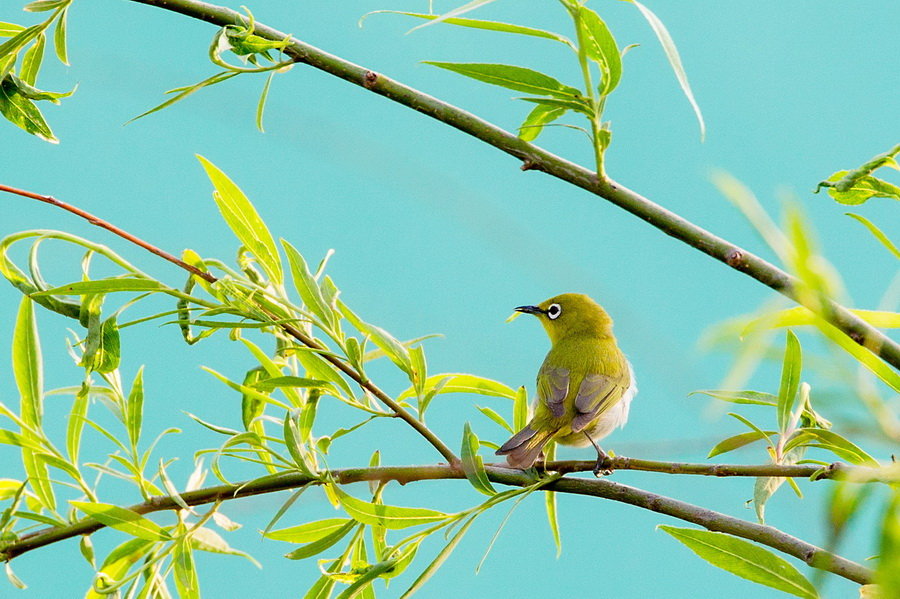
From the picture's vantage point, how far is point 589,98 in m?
0.55

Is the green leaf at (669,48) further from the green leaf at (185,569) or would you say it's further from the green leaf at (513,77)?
the green leaf at (185,569)

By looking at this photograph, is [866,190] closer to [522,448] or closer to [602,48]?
[602,48]

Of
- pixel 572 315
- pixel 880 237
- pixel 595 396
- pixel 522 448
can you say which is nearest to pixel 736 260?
pixel 880 237

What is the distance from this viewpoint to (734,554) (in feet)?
1.93

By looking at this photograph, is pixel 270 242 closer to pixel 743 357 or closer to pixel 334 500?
pixel 334 500

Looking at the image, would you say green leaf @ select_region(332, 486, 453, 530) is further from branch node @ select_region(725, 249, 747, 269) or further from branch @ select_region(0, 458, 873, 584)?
branch node @ select_region(725, 249, 747, 269)

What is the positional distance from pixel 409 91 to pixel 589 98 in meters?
0.11

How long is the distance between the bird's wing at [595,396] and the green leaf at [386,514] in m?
0.57

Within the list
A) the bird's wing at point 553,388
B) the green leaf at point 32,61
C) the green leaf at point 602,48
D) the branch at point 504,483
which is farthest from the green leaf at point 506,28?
the bird's wing at point 553,388

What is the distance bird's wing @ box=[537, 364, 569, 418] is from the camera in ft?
4.25

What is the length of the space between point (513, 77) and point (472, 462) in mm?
259

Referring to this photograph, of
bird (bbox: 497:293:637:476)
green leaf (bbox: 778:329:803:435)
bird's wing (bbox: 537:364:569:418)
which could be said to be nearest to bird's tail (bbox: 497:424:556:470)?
bird (bbox: 497:293:637:476)

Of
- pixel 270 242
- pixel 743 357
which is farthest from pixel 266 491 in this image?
pixel 743 357

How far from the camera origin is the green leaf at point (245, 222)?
746 millimetres
